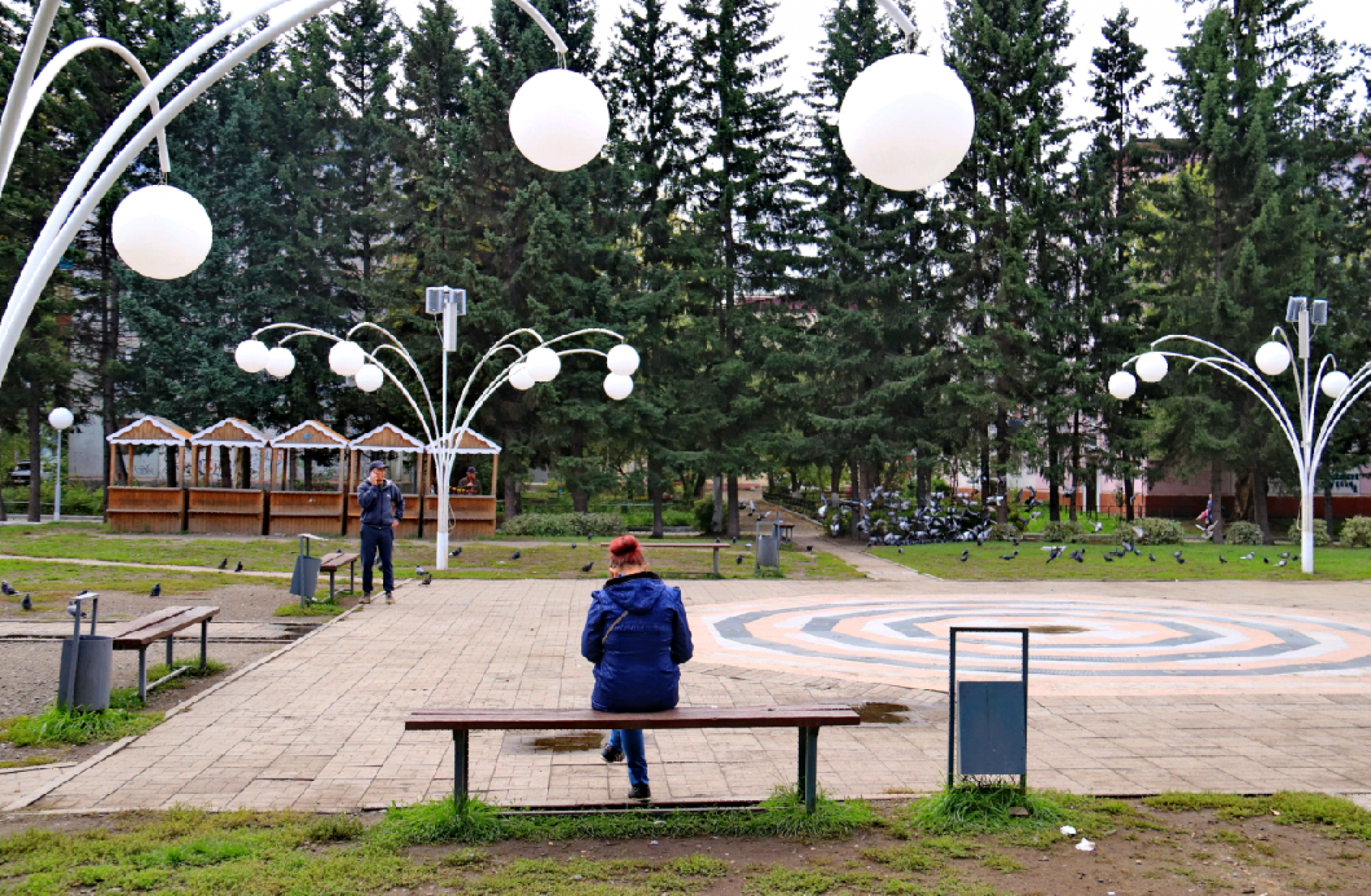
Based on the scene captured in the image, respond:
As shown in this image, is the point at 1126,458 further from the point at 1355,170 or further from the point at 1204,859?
the point at 1204,859

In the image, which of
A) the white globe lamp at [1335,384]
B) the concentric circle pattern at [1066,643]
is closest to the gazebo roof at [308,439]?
the concentric circle pattern at [1066,643]

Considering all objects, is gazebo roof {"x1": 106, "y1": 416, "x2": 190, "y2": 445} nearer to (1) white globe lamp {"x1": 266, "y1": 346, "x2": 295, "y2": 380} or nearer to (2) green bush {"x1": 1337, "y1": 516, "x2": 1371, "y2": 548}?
(1) white globe lamp {"x1": 266, "y1": 346, "x2": 295, "y2": 380}

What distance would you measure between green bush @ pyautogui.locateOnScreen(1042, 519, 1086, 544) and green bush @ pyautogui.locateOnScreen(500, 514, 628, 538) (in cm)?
1291

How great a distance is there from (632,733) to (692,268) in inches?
1176

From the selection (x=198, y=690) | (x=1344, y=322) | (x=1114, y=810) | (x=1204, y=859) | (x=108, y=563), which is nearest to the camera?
(x=1204, y=859)

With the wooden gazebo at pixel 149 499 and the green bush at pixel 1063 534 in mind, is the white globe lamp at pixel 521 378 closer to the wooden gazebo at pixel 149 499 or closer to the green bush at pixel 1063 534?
the wooden gazebo at pixel 149 499

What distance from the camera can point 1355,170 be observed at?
34.4 m

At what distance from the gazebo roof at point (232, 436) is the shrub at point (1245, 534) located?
28944mm

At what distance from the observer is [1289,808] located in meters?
5.36

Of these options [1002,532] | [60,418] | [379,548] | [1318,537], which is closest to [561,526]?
[1002,532]

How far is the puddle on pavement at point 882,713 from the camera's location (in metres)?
7.57

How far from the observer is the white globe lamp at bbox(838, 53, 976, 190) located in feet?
14.5

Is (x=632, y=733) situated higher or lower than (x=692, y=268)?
lower

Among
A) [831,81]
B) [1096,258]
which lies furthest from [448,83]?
[1096,258]
